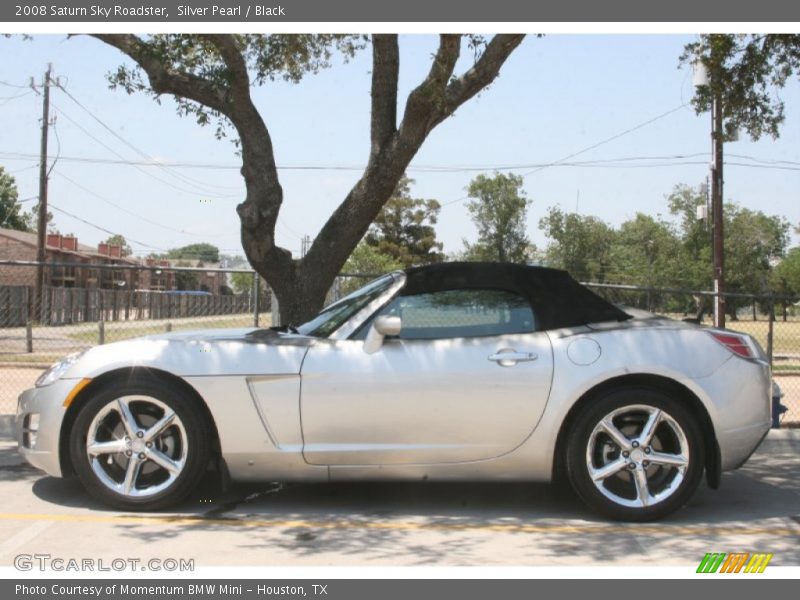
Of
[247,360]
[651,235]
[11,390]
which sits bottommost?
[11,390]

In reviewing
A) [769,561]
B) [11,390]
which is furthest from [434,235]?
[769,561]

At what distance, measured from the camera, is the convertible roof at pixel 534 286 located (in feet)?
17.6

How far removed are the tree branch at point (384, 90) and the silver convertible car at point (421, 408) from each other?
331cm

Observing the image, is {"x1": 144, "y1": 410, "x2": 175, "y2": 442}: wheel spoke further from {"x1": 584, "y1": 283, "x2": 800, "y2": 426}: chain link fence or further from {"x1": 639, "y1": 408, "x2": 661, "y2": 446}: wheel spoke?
{"x1": 584, "y1": 283, "x2": 800, "y2": 426}: chain link fence

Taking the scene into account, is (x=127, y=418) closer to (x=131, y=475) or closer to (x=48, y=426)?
(x=131, y=475)

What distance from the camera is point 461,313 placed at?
5348 millimetres

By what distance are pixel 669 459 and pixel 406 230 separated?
53.8 metres

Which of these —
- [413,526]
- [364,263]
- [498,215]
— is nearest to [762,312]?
[413,526]

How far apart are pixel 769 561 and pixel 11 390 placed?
38.2 ft

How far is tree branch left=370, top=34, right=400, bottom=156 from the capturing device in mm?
8250

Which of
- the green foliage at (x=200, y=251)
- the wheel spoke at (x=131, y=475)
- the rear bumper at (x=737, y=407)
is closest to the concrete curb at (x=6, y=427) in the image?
the wheel spoke at (x=131, y=475)

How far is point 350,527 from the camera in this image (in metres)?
4.98

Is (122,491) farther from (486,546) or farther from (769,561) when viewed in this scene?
(769,561)

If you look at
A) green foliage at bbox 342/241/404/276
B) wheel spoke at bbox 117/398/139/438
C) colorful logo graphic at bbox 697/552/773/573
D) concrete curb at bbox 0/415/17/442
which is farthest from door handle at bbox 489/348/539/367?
green foliage at bbox 342/241/404/276
